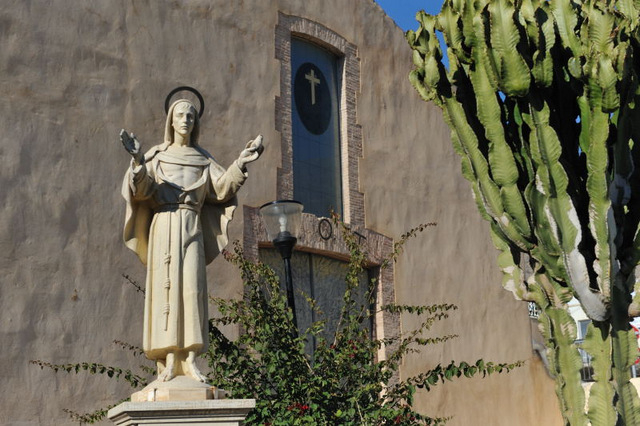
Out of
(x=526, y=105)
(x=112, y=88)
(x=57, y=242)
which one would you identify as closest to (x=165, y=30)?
(x=112, y=88)

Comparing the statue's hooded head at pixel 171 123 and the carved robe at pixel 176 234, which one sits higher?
the statue's hooded head at pixel 171 123

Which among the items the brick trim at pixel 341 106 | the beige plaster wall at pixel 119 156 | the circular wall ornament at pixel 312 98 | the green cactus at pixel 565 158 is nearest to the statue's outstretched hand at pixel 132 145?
the green cactus at pixel 565 158

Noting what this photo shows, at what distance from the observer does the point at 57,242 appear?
9609mm

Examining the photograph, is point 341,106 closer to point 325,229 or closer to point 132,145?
point 325,229

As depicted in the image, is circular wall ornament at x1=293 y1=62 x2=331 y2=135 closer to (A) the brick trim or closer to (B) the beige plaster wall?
(A) the brick trim

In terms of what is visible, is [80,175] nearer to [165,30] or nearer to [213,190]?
[165,30]

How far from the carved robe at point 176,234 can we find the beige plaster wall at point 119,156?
3401 mm

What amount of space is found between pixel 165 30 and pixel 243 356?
4.16 metres

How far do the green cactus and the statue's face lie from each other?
2.30 metres

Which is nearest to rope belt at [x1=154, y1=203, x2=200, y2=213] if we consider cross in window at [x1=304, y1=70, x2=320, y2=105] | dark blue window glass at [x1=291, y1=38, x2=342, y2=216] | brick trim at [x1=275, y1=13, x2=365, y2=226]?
brick trim at [x1=275, y1=13, x2=365, y2=226]

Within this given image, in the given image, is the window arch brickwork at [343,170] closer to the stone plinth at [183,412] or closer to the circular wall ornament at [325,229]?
the circular wall ornament at [325,229]

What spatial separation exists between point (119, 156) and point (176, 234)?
428 centimetres

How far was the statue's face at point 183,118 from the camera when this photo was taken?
6434mm

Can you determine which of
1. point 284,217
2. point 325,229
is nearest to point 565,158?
point 284,217
